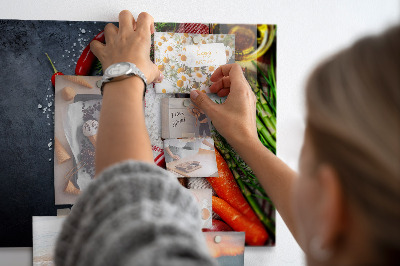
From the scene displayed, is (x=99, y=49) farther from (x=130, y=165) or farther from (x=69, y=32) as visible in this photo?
(x=130, y=165)

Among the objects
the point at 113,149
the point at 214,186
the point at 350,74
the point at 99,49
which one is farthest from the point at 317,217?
the point at 99,49

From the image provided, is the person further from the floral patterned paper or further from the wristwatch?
the floral patterned paper

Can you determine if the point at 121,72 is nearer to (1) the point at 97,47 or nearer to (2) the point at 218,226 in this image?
(1) the point at 97,47

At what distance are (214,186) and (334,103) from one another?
0.49 meters

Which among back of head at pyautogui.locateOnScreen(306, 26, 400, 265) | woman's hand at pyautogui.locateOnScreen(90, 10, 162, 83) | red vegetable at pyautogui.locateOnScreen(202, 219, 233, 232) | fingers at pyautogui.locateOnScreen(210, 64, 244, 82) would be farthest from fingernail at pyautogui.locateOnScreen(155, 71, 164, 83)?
back of head at pyautogui.locateOnScreen(306, 26, 400, 265)

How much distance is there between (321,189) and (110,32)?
56 centimetres

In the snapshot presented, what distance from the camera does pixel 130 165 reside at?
46 centimetres

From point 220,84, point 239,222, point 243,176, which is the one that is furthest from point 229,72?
point 239,222

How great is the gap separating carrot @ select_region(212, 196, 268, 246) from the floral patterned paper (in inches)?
10.3

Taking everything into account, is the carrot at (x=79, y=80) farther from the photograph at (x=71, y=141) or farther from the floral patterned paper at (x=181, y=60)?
the floral patterned paper at (x=181, y=60)

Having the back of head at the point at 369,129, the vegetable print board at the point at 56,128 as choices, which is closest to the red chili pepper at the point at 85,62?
the vegetable print board at the point at 56,128

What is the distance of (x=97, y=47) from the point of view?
29.7 inches

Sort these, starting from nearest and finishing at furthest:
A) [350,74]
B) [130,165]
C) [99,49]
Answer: [350,74] < [130,165] < [99,49]

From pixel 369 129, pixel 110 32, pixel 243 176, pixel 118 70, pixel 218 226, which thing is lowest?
pixel 218 226
